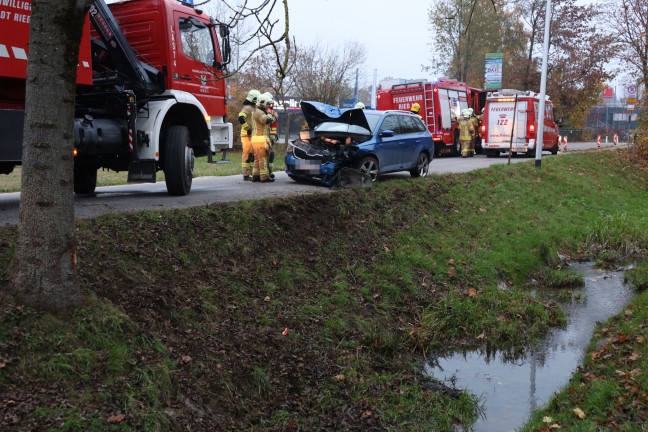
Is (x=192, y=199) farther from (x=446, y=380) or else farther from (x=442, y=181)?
(x=442, y=181)

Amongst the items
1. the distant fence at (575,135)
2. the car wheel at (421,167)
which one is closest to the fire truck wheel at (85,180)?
the car wheel at (421,167)

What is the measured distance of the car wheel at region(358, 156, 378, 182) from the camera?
42.7ft

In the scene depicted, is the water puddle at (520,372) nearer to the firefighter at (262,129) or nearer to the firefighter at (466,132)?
the firefighter at (262,129)

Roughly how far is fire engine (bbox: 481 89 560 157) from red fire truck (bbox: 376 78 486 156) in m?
1.31

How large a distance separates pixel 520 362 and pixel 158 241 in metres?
4.47

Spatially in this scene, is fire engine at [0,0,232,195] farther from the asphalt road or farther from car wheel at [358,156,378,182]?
car wheel at [358,156,378,182]

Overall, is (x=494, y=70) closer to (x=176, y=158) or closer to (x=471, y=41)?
(x=471, y=41)

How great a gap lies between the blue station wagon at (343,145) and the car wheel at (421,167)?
723mm

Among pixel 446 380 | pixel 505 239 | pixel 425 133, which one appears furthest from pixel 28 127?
pixel 425 133

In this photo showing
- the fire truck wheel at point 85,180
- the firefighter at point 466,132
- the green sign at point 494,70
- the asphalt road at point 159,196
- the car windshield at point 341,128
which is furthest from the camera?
the green sign at point 494,70

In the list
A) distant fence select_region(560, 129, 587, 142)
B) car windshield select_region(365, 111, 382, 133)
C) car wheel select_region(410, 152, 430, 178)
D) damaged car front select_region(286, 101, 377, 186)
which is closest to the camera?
damaged car front select_region(286, 101, 377, 186)

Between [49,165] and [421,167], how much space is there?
10.9m

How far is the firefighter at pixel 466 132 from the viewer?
85.1ft

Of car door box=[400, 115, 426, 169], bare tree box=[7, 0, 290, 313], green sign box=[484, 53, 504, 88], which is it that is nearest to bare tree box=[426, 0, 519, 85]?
green sign box=[484, 53, 504, 88]
